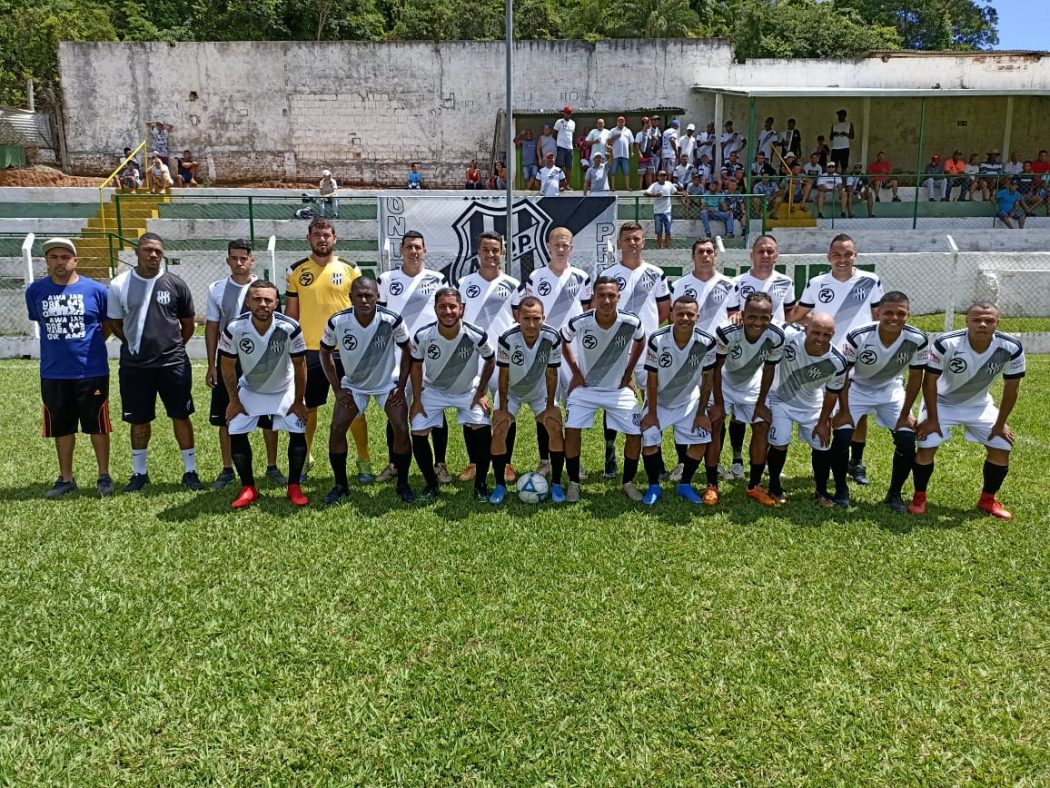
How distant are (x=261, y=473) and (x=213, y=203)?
43.9 ft

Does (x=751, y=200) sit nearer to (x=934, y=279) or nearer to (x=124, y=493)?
(x=934, y=279)

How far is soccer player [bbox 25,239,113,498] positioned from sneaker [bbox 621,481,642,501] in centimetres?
424

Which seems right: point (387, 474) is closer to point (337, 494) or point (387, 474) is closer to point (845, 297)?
point (337, 494)

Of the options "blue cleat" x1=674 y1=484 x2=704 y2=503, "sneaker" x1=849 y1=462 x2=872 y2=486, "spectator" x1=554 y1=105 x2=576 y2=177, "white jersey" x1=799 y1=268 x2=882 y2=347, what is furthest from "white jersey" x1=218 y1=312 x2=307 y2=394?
"spectator" x1=554 y1=105 x2=576 y2=177

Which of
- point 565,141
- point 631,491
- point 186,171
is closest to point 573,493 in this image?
point 631,491

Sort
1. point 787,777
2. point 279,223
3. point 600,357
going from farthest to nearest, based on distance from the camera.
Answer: point 279,223 < point 600,357 < point 787,777

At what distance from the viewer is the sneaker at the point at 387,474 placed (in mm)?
7055

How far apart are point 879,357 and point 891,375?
0.69 feet

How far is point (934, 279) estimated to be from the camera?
1570 centimetres

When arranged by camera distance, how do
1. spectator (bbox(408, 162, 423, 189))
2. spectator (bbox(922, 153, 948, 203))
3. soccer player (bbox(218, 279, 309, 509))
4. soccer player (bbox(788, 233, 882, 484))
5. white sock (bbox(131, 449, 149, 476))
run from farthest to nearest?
spectator (bbox(408, 162, 423, 189)), spectator (bbox(922, 153, 948, 203)), soccer player (bbox(788, 233, 882, 484)), white sock (bbox(131, 449, 149, 476)), soccer player (bbox(218, 279, 309, 509))

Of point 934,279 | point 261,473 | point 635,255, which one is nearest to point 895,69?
point 934,279

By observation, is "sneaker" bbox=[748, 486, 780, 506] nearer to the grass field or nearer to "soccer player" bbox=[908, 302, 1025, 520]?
the grass field

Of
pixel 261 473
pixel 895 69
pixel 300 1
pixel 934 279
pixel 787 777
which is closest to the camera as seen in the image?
pixel 787 777

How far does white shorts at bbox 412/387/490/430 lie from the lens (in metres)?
6.46
